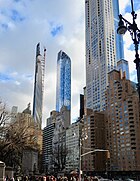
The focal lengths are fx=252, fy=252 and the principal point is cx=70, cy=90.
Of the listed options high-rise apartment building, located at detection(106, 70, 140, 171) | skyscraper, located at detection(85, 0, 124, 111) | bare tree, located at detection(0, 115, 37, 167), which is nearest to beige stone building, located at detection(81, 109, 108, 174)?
high-rise apartment building, located at detection(106, 70, 140, 171)

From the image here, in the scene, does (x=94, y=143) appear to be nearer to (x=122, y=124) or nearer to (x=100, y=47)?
(x=122, y=124)

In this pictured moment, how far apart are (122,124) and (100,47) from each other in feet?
259

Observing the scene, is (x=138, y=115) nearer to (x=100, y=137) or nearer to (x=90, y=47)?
(x=100, y=137)

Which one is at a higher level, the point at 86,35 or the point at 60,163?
the point at 86,35

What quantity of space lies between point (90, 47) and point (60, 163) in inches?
4016

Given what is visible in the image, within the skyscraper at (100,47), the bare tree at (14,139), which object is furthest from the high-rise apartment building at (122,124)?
the bare tree at (14,139)

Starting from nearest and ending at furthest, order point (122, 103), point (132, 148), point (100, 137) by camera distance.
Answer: point (132, 148)
point (122, 103)
point (100, 137)

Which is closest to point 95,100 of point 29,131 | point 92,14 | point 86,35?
point 86,35

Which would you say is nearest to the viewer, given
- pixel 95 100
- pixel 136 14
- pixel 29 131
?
pixel 136 14

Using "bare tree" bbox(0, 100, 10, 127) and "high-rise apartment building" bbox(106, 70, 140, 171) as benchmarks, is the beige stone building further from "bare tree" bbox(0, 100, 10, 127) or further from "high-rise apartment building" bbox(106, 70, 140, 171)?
"bare tree" bbox(0, 100, 10, 127)

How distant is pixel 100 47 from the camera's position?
6683 inches

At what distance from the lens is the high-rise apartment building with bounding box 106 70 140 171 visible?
316 feet

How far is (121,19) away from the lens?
10883 mm

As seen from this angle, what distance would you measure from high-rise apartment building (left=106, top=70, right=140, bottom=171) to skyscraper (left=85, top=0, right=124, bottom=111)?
39.7 m
